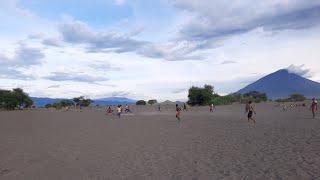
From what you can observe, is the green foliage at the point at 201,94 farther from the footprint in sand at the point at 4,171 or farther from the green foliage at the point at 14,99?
the footprint in sand at the point at 4,171

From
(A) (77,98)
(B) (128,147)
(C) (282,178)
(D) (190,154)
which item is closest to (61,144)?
(B) (128,147)

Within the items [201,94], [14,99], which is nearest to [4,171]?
[201,94]

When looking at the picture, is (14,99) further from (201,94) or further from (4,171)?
(4,171)

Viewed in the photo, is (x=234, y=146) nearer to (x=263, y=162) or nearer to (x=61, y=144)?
(x=263, y=162)

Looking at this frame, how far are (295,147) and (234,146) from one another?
2.36 m

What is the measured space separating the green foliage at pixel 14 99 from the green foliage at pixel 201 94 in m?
37.3

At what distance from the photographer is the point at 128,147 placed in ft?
62.2

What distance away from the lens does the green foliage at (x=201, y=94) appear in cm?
10338

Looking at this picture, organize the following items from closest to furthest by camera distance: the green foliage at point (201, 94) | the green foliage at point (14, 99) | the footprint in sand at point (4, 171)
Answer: the footprint in sand at point (4, 171)
the green foliage at point (201, 94)
the green foliage at point (14, 99)

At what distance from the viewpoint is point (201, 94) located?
103 meters

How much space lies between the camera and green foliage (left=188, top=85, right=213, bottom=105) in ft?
339

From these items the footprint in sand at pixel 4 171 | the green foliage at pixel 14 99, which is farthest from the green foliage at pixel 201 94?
the footprint in sand at pixel 4 171

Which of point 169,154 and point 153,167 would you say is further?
point 169,154

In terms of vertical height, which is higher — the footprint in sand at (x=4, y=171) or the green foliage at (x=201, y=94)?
the green foliage at (x=201, y=94)
